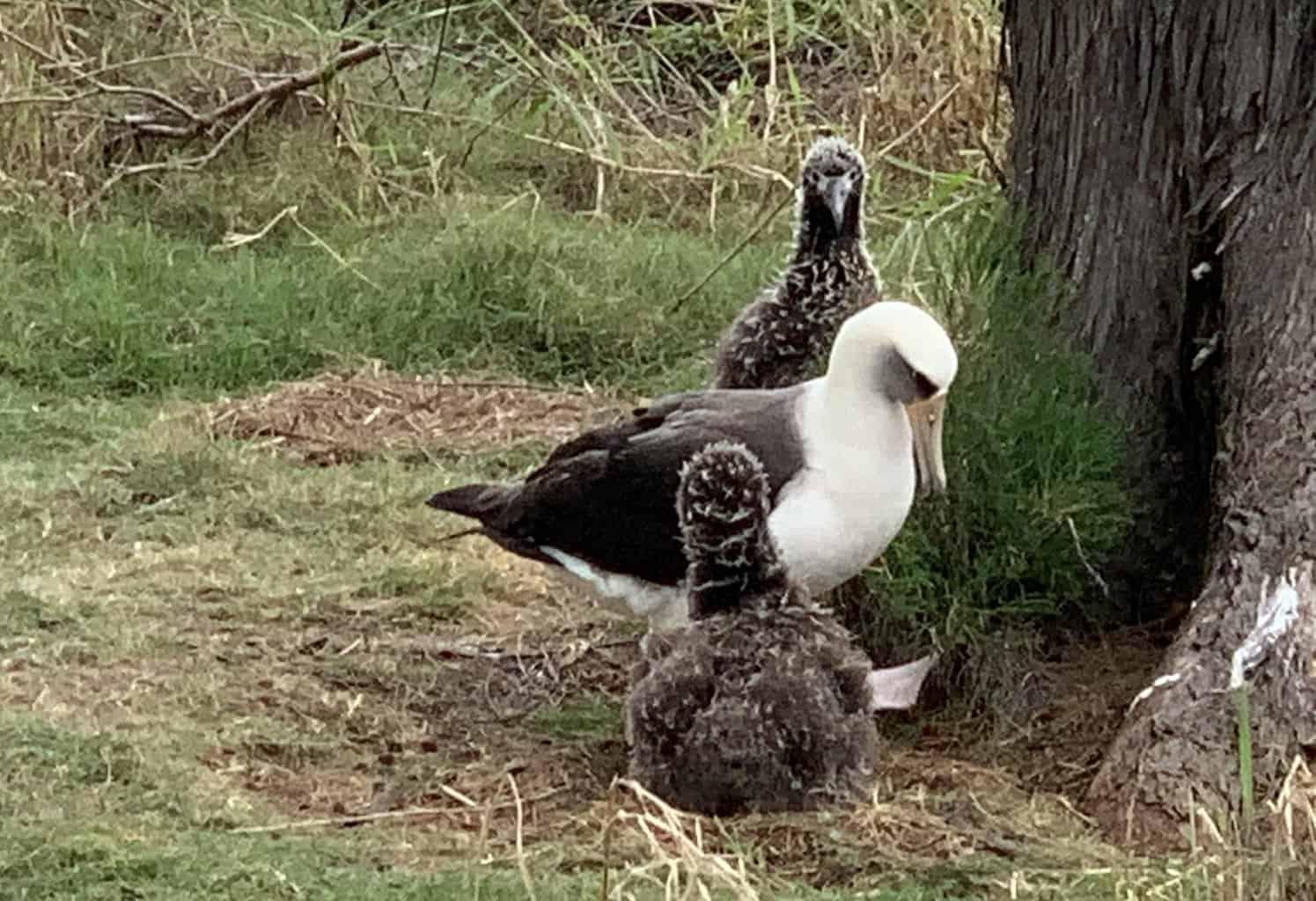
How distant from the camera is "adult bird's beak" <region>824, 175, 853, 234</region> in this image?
6.07m

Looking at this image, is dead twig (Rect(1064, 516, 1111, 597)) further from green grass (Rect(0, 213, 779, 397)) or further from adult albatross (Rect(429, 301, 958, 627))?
green grass (Rect(0, 213, 779, 397))

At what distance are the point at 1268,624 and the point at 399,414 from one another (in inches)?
134

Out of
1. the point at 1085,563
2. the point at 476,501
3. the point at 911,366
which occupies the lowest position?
the point at 476,501

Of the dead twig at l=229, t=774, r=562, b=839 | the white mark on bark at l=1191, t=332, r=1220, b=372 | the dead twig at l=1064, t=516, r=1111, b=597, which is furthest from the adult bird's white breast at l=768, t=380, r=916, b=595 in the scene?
the dead twig at l=229, t=774, r=562, b=839

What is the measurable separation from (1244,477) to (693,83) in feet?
20.7

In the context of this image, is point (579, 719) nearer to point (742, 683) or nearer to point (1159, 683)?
point (742, 683)

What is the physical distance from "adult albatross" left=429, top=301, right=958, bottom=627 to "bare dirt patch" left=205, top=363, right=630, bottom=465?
5.81ft

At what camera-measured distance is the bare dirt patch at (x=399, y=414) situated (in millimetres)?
6898

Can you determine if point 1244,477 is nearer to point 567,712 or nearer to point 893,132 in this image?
point 567,712

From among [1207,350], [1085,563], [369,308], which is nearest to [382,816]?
[1085,563]

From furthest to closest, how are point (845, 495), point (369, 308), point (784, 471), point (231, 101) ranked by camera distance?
point (231, 101)
point (369, 308)
point (784, 471)
point (845, 495)

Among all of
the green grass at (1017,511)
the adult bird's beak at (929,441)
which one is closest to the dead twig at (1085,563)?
the green grass at (1017,511)

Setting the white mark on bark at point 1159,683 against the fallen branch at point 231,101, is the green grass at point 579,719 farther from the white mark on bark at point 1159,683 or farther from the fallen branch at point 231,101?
the fallen branch at point 231,101

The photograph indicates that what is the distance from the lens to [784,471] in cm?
479
